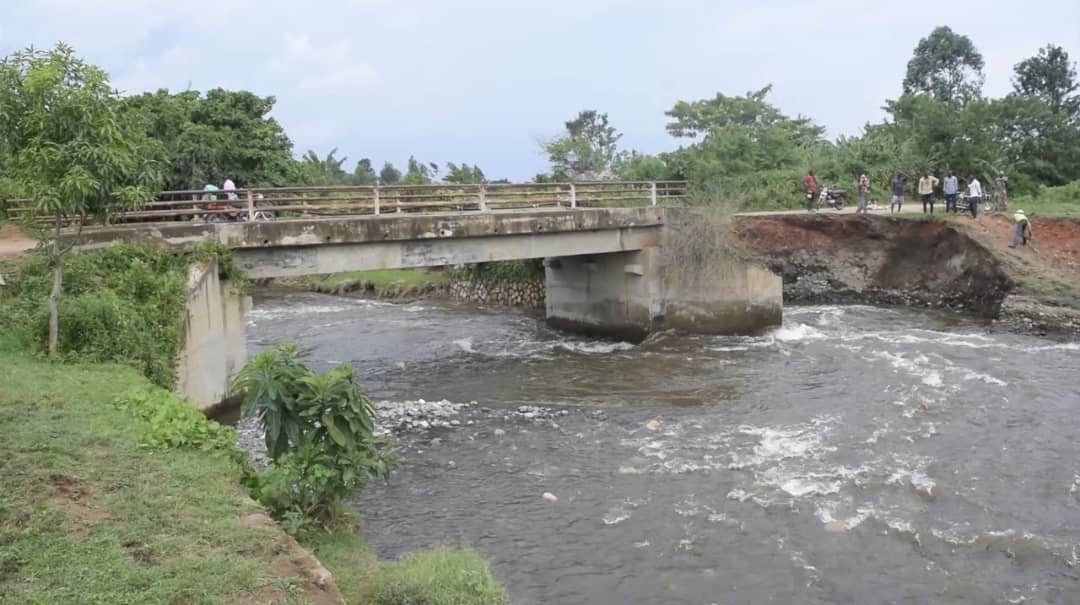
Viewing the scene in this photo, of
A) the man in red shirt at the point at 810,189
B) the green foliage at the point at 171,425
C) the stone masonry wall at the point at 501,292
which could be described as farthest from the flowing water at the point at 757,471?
the stone masonry wall at the point at 501,292

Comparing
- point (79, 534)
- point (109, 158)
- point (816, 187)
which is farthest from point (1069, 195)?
point (79, 534)

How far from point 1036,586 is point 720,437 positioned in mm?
6005

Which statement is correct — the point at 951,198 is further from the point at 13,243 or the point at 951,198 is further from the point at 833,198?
the point at 13,243

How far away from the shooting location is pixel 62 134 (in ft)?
40.6

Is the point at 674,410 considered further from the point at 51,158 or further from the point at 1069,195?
the point at 1069,195

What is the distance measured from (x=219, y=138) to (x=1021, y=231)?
2907 centimetres

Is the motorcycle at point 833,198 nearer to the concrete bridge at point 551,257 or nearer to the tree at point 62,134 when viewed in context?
the concrete bridge at point 551,257

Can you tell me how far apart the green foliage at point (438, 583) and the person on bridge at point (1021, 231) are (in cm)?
2388

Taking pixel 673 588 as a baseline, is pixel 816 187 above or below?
above

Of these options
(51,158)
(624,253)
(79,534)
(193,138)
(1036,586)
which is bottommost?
(1036,586)

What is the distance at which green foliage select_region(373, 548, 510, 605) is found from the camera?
748 cm

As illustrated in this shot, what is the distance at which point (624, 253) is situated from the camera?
1032 inches

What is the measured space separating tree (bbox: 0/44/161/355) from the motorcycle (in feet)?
87.0

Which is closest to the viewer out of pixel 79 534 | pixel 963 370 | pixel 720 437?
pixel 79 534
